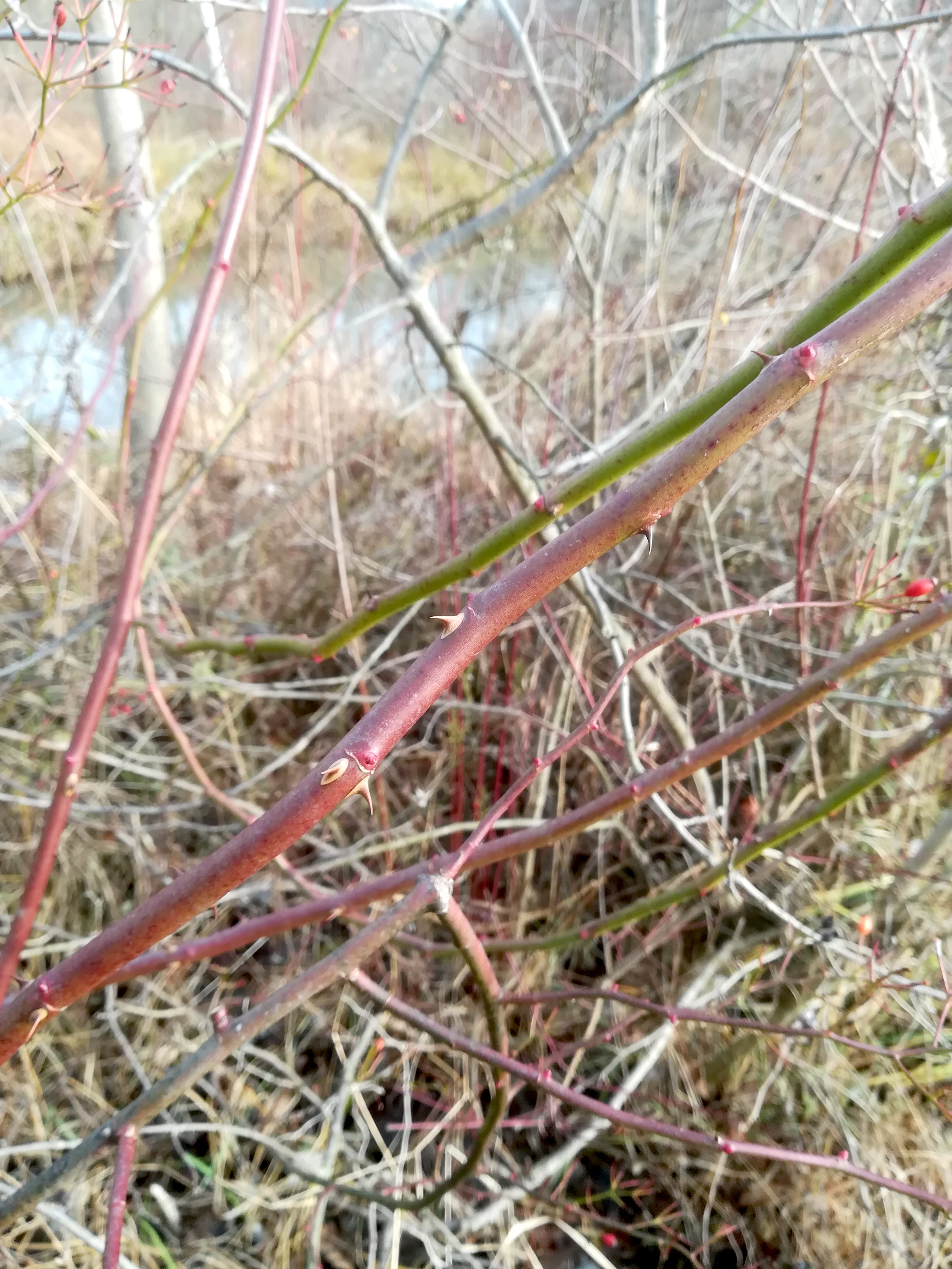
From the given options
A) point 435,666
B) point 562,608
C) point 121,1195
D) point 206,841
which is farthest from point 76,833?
point 435,666

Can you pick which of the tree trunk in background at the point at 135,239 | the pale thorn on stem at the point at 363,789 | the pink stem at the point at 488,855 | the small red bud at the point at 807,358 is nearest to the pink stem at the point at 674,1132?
the pink stem at the point at 488,855

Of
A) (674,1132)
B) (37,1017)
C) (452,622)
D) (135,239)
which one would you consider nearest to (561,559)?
(452,622)

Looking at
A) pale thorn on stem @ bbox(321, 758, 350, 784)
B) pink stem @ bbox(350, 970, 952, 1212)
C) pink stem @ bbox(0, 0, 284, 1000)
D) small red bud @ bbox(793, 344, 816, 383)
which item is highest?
pink stem @ bbox(0, 0, 284, 1000)

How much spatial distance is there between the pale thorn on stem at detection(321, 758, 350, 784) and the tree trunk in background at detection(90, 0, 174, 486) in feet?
3.15

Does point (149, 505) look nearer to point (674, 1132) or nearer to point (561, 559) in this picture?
point (561, 559)

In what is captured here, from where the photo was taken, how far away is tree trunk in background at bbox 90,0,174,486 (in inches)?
57.0

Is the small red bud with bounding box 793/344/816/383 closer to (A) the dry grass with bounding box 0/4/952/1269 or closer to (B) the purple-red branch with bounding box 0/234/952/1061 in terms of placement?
(B) the purple-red branch with bounding box 0/234/952/1061

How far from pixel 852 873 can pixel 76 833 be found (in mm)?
1432

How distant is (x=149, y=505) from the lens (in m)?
0.72

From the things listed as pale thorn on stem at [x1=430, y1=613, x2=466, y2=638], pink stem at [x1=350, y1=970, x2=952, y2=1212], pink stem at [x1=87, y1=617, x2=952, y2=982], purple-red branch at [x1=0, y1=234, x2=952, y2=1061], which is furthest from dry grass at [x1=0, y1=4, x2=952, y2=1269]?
pale thorn on stem at [x1=430, y1=613, x2=466, y2=638]

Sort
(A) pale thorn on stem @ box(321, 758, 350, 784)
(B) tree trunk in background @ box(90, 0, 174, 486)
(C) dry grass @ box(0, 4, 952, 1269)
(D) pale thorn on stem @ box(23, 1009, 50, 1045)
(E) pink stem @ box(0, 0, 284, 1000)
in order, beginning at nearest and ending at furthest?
(A) pale thorn on stem @ box(321, 758, 350, 784) → (D) pale thorn on stem @ box(23, 1009, 50, 1045) → (E) pink stem @ box(0, 0, 284, 1000) → (C) dry grass @ box(0, 4, 952, 1269) → (B) tree trunk in background @ box(90, 0, 174, 486)

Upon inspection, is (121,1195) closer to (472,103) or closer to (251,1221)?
(251,1221)

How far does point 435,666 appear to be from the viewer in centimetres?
37

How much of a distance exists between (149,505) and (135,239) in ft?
2.44
